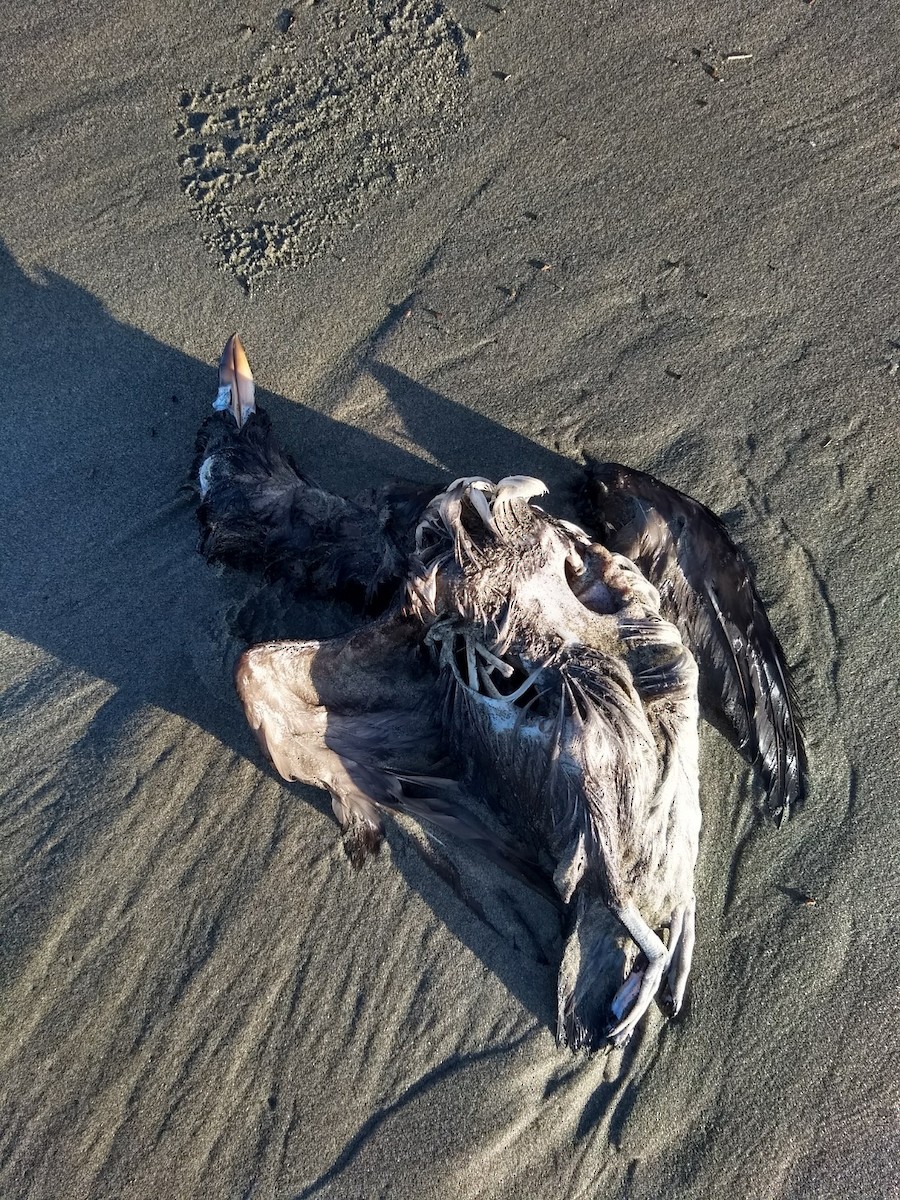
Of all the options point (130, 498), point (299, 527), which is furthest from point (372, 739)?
point (130, 498)

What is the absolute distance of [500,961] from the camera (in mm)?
3369

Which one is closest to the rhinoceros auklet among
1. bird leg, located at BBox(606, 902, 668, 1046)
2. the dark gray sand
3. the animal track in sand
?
bird leg, located at BBox(606, 902, 668, 1046)

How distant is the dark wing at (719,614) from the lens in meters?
3.29

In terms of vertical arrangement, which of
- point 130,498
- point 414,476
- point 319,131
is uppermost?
point 319,131

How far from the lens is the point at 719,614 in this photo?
11.0 ft

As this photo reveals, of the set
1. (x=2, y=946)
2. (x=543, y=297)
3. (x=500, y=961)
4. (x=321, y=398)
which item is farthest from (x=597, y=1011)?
(x=543, y=297)

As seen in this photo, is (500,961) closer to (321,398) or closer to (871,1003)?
(871,1003)

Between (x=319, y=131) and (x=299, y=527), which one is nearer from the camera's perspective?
(x=299, y=527)

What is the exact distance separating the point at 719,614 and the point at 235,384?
225 centimetres

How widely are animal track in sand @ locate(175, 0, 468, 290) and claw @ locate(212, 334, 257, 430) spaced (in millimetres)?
474

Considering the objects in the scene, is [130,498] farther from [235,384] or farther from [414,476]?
[414,476]

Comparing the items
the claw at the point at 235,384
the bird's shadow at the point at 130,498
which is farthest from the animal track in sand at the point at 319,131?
the bird's shadow at the point at 130,498

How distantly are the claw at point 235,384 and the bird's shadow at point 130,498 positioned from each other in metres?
0.22

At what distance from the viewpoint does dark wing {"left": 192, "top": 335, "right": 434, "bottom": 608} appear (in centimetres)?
322
